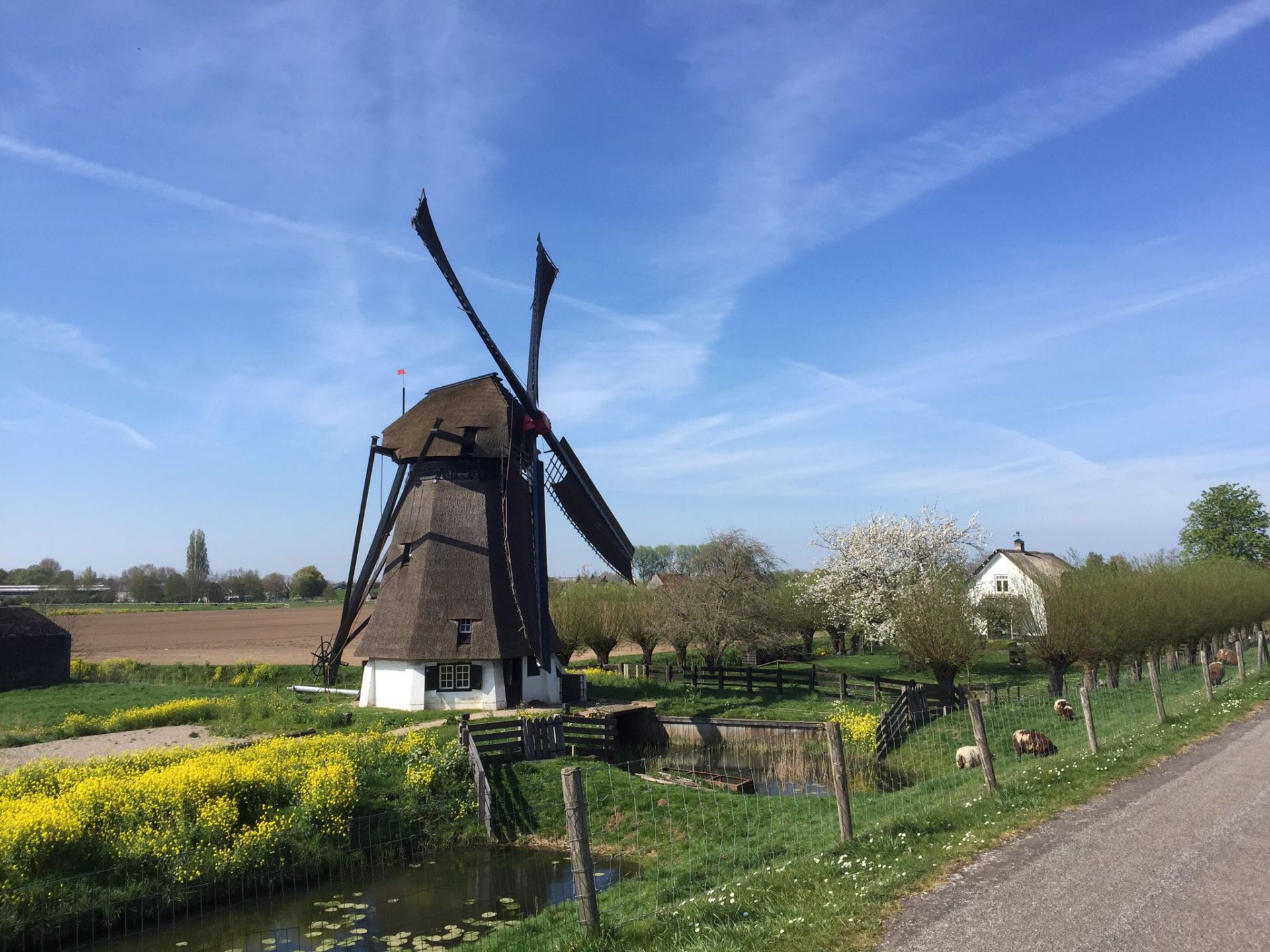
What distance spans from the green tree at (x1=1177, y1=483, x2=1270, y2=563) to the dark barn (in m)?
73.9

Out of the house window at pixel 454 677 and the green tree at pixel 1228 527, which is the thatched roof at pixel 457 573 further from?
the green tree at pixel 1228 527

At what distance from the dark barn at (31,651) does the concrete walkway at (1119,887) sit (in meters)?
40.0

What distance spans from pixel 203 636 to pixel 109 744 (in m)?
48.6

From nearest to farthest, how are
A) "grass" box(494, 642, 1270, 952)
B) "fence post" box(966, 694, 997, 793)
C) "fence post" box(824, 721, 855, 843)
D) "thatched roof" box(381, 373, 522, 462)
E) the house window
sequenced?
"grass" box(494, 642, 1270, 952) < "fence post" box(824, 721, 855, 843) < "fence post" box(966, 694, 997, 793) < the house window < "thatched roof" box(381, 373, 522, 462)

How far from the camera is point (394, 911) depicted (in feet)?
40.1

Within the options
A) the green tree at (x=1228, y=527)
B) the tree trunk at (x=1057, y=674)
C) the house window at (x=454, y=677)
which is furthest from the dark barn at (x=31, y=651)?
the green tree at (x=1228, y=527)

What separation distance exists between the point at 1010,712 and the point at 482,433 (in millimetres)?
17874

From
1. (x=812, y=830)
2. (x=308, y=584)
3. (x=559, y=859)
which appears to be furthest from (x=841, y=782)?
(x=308, y=584)

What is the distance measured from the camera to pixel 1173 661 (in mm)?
35719

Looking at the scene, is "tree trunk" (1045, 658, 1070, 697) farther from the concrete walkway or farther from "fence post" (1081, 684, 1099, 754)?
the concrete walkway

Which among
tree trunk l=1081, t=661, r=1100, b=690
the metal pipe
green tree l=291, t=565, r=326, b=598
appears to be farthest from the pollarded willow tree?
green tree l=291, t=565, r=326, b=598

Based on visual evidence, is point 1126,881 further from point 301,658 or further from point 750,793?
point 301,658

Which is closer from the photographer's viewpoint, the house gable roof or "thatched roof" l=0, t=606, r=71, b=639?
"thatched roof" l=0, t=606, r=71, b=639

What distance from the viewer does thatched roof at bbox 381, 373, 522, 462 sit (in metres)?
26.7
